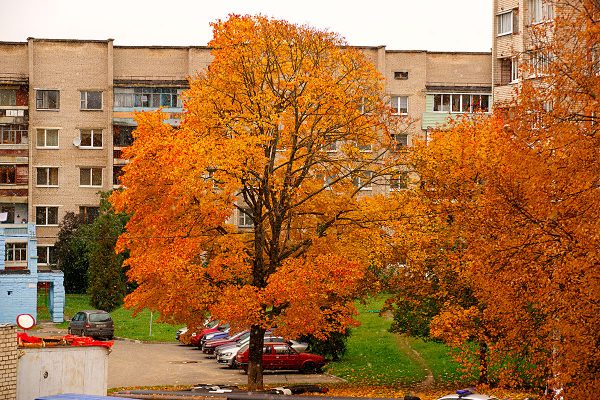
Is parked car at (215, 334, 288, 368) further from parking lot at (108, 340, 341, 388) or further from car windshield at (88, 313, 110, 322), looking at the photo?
car windshield at (88, 313, 110, 322)

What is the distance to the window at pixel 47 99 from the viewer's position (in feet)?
274

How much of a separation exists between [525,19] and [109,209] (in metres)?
29.5

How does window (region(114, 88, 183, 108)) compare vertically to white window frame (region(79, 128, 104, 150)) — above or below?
above

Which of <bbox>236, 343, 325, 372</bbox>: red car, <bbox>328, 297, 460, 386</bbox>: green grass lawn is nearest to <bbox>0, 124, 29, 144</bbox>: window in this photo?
<bbox>328, 297, 460, 386</bbox>: green grass lawn

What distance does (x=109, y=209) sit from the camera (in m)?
71.2

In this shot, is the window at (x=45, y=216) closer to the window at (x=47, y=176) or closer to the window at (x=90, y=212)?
the window at (x=47, y=176)

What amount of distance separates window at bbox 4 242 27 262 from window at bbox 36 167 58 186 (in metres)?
9.16

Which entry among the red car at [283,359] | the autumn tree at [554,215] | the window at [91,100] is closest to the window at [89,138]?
the window at [91,100]

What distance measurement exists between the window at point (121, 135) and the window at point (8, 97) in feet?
25.2

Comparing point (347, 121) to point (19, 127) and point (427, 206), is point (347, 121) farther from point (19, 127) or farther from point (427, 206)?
point (19, 127)

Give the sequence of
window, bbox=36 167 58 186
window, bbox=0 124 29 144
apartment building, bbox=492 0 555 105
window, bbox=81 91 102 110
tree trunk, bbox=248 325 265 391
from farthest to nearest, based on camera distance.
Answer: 1. window, bbox=81 91 102 110
2. window, bbox=36 167 58 186
3. window, bbox=0 124 29 144
4. apartment building, bbox=492 0 555 105
5. tree trunk, bbox=248 325 265 391

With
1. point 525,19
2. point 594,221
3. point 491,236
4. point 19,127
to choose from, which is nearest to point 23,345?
point 491,236

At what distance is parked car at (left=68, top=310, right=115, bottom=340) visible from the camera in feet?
184

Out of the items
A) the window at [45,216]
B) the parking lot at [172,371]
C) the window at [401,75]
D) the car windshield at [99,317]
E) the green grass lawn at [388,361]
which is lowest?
the parking lot at [172,371]
